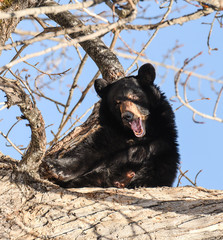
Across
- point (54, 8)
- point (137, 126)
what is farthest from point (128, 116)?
point (54, 8)

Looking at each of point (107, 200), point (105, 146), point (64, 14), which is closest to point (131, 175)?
point (105, 146)

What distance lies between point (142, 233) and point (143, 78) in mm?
2505

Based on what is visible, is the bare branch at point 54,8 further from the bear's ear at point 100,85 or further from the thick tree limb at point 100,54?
the thick tree limb at point 100,54

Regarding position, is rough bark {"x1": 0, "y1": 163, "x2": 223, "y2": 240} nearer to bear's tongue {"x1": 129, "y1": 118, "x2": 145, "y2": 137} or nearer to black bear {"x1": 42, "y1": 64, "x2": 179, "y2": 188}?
black bear {"x1": 42, "y1": 64, "x2": 179, "y2": 188}

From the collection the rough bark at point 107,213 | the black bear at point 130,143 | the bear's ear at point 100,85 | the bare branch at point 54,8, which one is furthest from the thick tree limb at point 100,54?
the bare branch at point 54,8

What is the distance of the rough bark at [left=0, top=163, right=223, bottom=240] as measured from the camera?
3.43 metres

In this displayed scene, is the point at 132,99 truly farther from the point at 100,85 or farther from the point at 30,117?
the point at 30,117

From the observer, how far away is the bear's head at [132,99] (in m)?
5.13

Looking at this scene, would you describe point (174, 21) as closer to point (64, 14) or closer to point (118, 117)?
point (118, 117)

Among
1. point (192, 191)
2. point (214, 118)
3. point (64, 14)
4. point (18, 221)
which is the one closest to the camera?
point (214, 118)

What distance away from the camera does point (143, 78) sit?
538 cm

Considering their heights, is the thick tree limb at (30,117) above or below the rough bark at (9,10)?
below

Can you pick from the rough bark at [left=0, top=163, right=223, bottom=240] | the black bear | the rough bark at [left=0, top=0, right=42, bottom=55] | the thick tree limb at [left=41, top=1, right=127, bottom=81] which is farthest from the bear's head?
the rough bark at [left=0, top=0, right=42, bottom=55]

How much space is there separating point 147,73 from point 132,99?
41 cm
